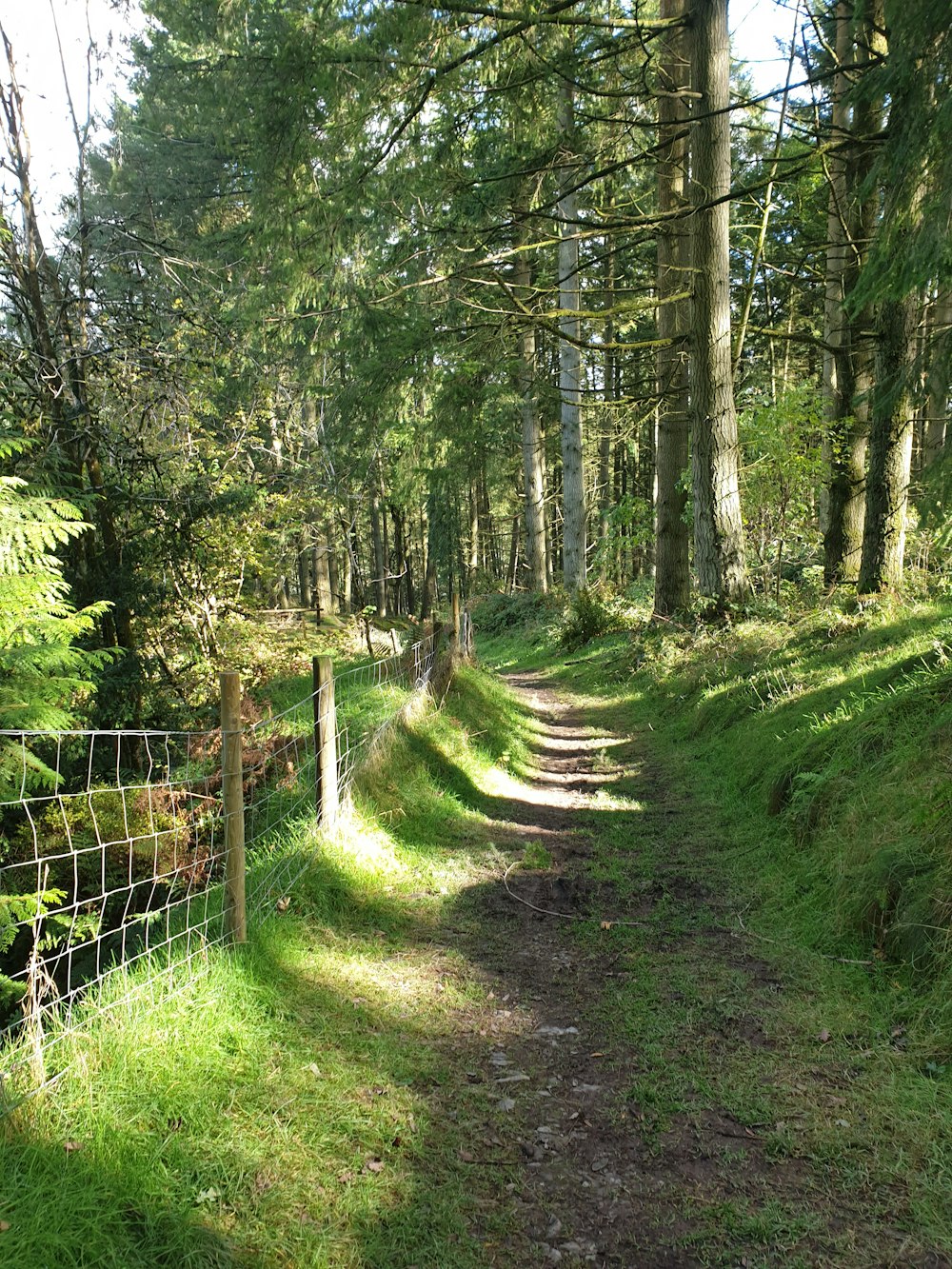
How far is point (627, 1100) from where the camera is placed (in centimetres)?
351

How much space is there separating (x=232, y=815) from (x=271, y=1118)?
141 centimetres

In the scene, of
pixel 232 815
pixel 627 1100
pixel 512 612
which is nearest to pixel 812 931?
pixel 627 1100

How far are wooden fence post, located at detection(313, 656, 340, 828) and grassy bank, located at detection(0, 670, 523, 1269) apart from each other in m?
0.66

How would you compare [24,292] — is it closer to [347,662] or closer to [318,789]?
[318,789]

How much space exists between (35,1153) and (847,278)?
14.2m

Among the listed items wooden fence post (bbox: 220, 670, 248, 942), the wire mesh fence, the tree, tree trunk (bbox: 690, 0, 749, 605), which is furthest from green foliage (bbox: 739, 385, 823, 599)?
wooden fence post (bbox: 220, 670, 248, 942)

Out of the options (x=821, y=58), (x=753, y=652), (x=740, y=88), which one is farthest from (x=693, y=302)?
(x=740, y=88)

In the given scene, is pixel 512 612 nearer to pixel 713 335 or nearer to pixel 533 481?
pixel 533 481

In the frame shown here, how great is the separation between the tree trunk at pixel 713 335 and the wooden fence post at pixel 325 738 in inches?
269

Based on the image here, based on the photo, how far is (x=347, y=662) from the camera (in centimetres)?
1348

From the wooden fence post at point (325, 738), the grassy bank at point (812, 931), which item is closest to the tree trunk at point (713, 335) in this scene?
the grassy bank at point (812, 931)

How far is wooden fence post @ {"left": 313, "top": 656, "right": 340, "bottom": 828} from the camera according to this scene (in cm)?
540

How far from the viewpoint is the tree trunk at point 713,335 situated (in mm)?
9648

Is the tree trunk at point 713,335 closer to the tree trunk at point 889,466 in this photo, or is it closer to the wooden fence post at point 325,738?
the tree trunk at point 889,466
